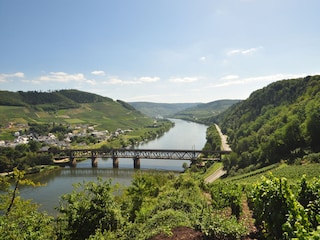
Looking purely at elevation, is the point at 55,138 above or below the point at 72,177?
above

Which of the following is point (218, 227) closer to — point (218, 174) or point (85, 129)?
point (218, 174)

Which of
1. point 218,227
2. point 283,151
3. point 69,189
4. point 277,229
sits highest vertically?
point 277,229

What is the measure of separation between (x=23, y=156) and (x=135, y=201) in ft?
225

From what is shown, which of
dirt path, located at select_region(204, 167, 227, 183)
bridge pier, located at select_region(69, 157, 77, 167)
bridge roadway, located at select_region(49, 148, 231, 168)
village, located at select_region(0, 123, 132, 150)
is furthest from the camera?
village, located at select_region(0, 123, 132, 150)

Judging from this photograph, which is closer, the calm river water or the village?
the calm river water

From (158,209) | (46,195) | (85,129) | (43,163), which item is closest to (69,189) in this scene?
(46,195)

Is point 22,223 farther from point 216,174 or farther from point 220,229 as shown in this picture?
point 216,174

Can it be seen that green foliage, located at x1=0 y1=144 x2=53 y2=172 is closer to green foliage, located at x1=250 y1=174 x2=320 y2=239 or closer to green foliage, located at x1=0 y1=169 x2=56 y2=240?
green foliage, located at x1=0 y1=169 x2=56 y2=240

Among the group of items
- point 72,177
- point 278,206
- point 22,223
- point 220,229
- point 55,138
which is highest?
point 278,206

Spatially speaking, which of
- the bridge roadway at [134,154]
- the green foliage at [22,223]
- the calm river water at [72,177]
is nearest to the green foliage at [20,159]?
the bridge roadway at [134,154]

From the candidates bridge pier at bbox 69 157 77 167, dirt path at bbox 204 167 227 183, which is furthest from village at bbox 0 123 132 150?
dirt path at bbox 204 167 227 183

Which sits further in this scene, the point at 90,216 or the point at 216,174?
the point at 216,174

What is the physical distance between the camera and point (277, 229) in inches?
354

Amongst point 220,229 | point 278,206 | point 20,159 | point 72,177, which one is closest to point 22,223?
point 220,229
